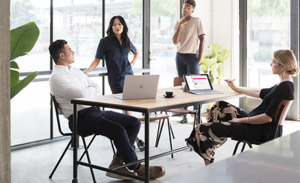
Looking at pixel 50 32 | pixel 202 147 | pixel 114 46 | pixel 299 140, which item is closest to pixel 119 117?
pixel 202 147

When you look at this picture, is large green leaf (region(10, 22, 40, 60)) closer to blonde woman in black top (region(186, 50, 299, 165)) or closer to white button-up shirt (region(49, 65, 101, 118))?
white button-up shirt (region(49, 65, 101, 118))

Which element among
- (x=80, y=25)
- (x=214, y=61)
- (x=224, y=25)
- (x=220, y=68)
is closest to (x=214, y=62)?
(x=214, y=61)

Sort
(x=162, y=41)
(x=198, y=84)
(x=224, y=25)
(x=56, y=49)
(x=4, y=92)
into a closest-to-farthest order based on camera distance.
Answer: (x=4, y=92) → (x=56, y=49) → (x=198, y=84) → (x=162, y=41) → (x=224, y=25)

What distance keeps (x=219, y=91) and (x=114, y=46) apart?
151 centimetres

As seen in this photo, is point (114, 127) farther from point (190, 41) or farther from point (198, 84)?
point (190, 41)

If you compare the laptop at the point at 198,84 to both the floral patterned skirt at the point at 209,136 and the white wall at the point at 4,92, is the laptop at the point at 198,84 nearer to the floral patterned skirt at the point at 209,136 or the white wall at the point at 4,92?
the floral patterned skirt at the point at 209,136

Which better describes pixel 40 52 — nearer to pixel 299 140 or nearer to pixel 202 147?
pixel 202 147

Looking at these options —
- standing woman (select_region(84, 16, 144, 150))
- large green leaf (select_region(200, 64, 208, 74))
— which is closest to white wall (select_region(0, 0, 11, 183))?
standing woman (select_region(84, 16, 144, 150))

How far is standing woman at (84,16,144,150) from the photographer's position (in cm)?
427

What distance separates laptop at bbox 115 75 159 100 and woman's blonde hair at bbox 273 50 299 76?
0.99m

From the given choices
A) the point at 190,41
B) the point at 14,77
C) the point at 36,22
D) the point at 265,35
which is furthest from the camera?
the point at 265,35

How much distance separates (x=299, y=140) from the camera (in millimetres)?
888

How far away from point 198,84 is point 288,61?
0.85 m

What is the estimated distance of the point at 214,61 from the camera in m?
5.84
